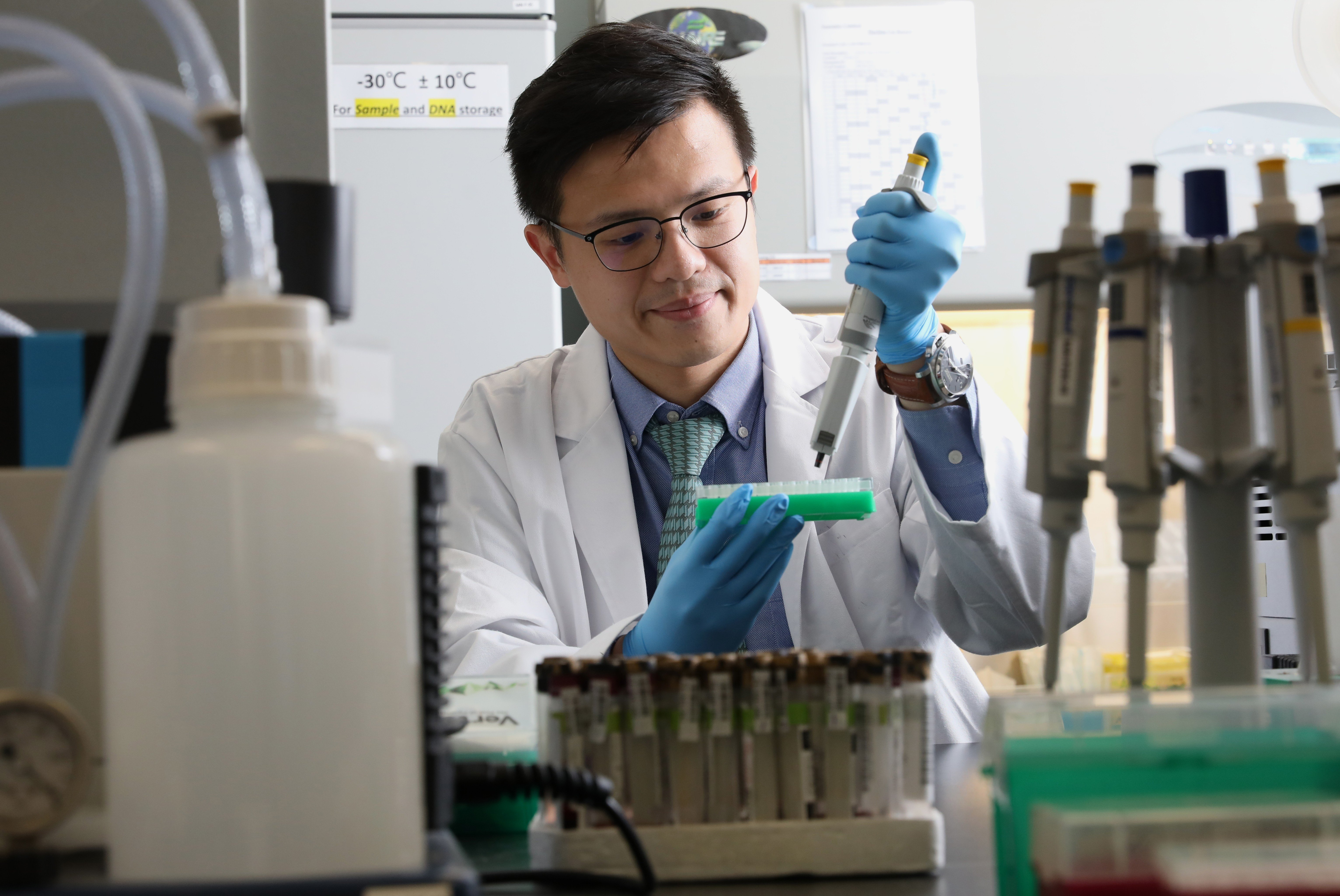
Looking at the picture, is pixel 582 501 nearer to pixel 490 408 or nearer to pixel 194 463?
pixel 490 408

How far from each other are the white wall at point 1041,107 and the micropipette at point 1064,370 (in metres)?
1.73

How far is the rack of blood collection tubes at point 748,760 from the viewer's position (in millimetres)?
646

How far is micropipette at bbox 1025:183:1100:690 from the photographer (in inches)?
23.5

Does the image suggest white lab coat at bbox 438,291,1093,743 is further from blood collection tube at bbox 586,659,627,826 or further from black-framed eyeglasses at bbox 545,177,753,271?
blood collection tube at bbox 586,659,627,826

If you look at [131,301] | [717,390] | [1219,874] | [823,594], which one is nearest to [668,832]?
[1219,874]

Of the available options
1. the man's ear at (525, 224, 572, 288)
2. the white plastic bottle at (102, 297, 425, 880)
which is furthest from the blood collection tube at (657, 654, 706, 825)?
the man's ear at (525, 224, 572, 288)

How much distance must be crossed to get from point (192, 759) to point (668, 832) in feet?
1.00

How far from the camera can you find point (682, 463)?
5.67ft

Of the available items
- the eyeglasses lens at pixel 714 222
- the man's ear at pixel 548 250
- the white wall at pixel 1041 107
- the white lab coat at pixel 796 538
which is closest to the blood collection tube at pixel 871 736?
the white lab coat at pixel 796 538

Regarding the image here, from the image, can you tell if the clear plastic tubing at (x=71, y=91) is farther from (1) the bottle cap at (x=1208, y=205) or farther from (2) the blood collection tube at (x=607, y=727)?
(1) the bottle cap at (x=1208, y=205)

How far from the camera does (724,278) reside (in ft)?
5.47

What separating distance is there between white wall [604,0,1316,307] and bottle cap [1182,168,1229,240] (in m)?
1.71

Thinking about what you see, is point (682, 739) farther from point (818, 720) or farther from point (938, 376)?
point (938, 376)

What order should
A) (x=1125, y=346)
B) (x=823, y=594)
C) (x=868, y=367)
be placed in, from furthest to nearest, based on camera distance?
(x=868, y=367) < (x=823, y=594) < (x=1125, y=346)
